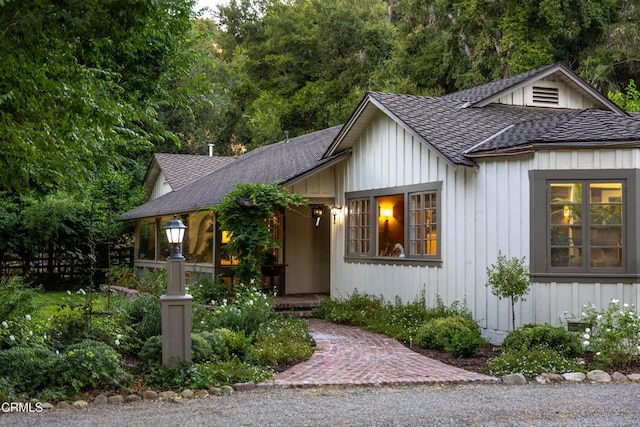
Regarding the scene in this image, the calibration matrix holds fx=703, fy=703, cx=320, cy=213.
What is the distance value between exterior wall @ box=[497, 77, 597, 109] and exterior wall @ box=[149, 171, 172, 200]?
12.9 m

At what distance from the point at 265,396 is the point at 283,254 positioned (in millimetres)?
9669

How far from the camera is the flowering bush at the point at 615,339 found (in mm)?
8664

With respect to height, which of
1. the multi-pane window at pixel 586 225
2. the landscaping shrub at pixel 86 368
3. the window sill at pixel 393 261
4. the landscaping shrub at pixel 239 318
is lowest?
the landscaping shrub at pixel 86 368

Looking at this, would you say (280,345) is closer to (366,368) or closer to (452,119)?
(366,368)

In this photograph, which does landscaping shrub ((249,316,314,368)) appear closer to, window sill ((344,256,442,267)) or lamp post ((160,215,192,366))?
lamp post ((160,215,192,366))

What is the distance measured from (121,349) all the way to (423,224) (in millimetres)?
5942

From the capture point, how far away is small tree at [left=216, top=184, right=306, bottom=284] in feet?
45.9

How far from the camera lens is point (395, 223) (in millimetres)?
13820

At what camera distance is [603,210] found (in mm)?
10062

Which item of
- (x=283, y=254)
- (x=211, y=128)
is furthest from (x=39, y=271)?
(x=211, y=128)

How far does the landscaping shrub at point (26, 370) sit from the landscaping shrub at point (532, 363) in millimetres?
5034

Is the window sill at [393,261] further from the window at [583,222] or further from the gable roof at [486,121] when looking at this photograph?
the window at [583,222]

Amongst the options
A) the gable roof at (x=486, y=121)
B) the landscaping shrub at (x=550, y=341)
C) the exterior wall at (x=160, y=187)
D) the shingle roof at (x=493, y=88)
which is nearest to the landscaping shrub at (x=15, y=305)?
the landscaping shrub at (x=550, y=341)

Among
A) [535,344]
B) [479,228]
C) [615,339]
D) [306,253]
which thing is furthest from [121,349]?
[306,253]
